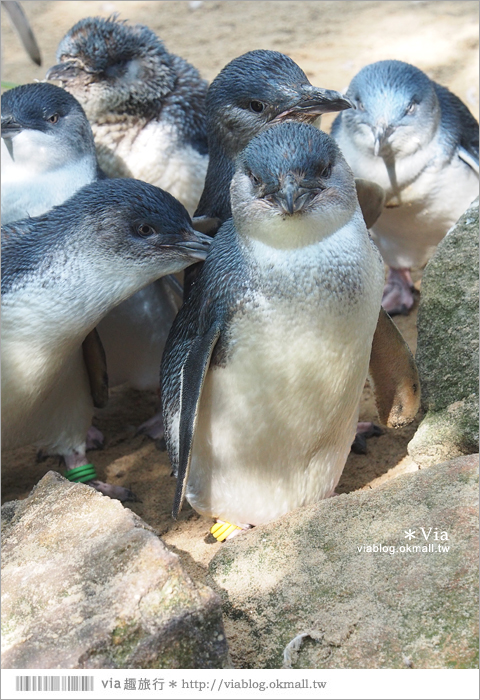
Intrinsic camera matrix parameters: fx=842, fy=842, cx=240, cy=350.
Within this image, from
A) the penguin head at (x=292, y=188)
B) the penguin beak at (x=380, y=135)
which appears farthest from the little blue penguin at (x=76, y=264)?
the penguin beak at (x=380, y=135)

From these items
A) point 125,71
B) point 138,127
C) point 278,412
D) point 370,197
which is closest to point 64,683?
point 278,412

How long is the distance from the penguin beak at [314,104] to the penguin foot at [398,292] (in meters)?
1.50

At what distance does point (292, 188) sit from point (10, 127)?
5.11 feet

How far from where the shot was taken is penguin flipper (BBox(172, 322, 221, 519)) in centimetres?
250

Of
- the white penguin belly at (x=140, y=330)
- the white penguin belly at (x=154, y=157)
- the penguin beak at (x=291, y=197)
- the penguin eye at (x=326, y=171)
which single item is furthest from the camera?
the white penguin belly at (x=154, y=157)

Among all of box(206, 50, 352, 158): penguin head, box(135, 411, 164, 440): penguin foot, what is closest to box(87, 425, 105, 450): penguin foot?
box(135, 411, 164, 440): penguin foot

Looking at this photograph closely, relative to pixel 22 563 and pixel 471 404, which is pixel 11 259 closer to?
pixel 22 563

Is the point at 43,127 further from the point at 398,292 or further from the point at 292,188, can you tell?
the point at 398,292

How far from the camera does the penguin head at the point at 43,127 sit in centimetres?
331

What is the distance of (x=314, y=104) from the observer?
Result: 2918mm

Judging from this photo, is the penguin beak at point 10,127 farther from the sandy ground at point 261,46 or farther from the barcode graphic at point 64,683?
the barcode graphic at point 64,683

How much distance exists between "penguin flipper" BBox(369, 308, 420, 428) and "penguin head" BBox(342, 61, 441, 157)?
119 cm

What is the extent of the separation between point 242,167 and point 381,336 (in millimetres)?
802

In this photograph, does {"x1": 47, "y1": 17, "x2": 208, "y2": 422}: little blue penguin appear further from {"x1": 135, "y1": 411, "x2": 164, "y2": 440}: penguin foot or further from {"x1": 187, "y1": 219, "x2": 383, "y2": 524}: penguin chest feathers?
{"x1": 187, "y1": 219, "x2": 383, "y2": 524}: penguin chest feathers
